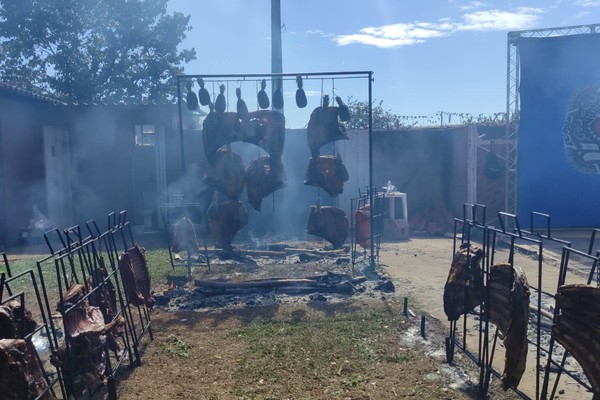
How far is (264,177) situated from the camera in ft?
33.6

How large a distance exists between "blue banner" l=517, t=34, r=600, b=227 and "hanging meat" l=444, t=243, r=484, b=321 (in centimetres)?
1004

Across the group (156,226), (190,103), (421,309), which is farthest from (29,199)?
(421,309)

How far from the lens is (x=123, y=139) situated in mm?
17859

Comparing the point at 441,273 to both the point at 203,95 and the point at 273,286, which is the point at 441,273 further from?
the point at 203,95

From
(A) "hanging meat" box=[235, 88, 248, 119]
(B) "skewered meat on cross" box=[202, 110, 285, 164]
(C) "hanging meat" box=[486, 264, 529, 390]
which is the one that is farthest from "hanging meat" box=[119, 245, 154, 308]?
(A) "hanging meat" box=[235, 88, 248, 119]

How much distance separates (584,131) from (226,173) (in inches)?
404

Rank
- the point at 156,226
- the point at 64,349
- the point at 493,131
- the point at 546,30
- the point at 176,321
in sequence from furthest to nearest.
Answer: the point at 493,131, the point at 156,226, the point at 546,30, the point at 176,321, the point at 64,349

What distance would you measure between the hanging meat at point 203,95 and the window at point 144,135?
341 inches

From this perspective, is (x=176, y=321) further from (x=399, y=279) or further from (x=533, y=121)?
(x=533, y=121)

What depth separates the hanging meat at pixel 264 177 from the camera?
10.2 meters

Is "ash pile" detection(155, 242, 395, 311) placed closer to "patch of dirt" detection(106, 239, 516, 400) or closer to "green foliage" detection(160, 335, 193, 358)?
"patch of dirt" detection(106, 239, 516, 400)

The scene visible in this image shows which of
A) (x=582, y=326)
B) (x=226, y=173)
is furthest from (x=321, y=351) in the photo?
(x=226, y=173)

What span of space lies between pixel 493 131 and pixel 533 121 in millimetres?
5271

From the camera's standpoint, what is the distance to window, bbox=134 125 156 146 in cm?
1816
